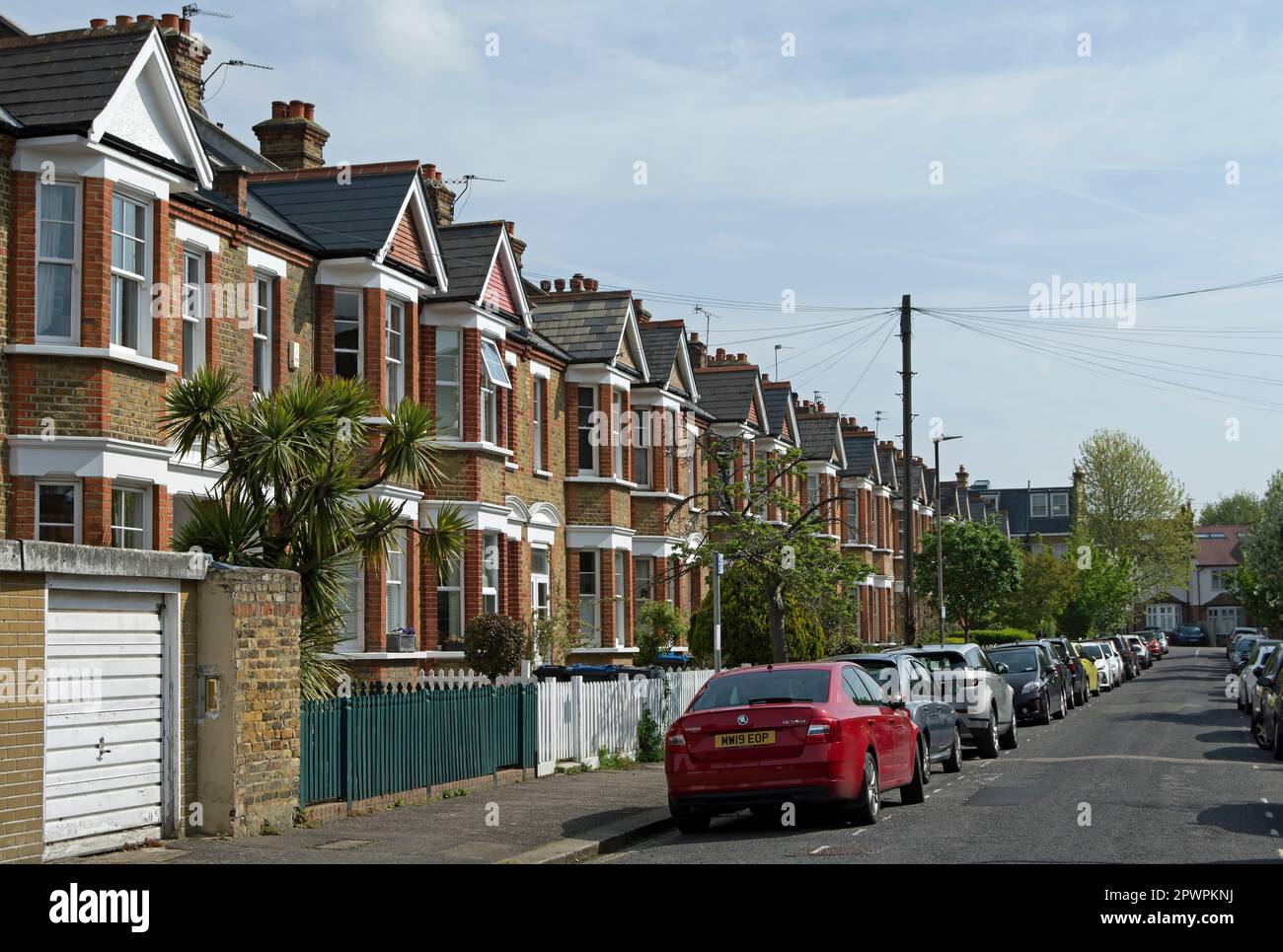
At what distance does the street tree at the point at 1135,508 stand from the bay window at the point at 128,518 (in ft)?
248

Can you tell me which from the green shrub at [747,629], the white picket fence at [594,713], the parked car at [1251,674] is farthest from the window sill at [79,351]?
the parked car at [1251,674]

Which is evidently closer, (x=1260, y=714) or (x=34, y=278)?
(x=34, y=278)

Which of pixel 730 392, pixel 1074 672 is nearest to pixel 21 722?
pixel 1074 672

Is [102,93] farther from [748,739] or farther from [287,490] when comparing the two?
[748,739]

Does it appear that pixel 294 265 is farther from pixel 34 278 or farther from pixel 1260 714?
pixel 1260 714

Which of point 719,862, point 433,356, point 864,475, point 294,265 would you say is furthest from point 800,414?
point 719,862

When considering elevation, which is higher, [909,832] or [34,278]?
[34,278]

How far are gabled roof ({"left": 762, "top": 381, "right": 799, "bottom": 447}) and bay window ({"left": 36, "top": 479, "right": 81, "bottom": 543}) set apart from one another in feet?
103

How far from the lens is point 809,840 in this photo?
44.8 feet

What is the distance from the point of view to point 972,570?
58750 millimetres

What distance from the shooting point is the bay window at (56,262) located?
1753 cm

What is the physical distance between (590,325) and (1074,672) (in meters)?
15.4
